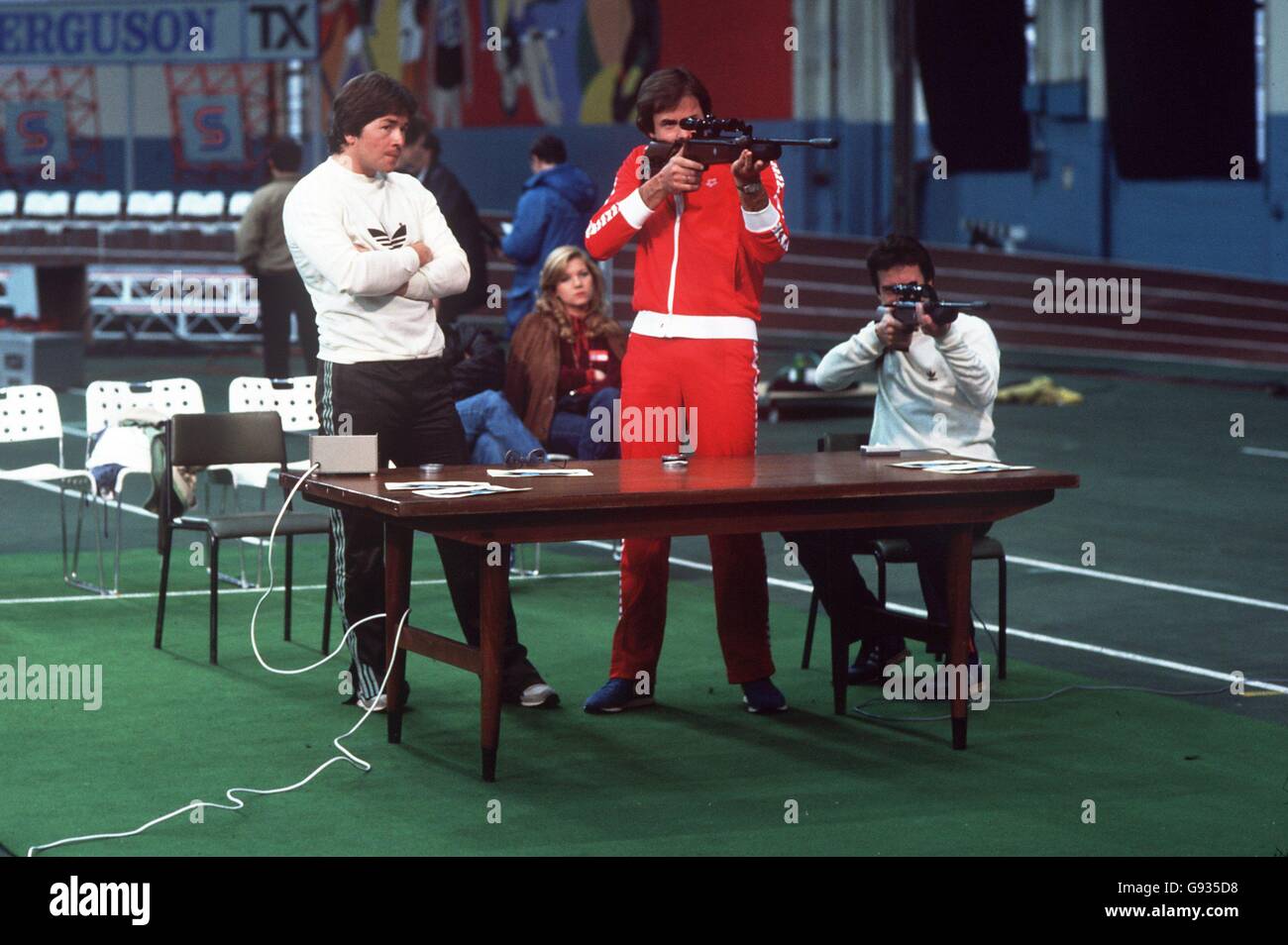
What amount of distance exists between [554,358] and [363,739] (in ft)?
8.61

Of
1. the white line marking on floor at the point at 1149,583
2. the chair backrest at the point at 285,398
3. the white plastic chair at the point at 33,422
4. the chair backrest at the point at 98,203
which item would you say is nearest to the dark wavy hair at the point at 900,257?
the white line marking on floor at the point at 1149,583

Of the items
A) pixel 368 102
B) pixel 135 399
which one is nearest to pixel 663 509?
Result: pixel 368 102

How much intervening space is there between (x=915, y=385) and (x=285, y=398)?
9.71 ft

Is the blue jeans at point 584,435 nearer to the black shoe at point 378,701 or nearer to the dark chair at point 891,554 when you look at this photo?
the dark chair at point 891,554

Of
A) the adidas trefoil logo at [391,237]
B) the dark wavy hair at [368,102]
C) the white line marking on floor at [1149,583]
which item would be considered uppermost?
the dark wavy hair at [368,102]

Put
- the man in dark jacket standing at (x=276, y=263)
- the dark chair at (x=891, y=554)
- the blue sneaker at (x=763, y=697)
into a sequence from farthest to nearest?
the man in dark jacket standing at (x=276, y=263) < the dark chair at (x=891, y=554) < the blue sneaker at (x=763, y=697)

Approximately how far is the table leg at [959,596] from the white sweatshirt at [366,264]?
157 centimetres

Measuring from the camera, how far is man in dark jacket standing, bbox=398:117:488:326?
9422 mm

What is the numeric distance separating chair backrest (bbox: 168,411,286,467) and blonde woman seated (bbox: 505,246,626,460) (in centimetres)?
128

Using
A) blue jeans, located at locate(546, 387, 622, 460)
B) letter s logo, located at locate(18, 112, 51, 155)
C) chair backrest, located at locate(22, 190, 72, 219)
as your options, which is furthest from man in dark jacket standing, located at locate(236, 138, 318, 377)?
letter s logo, located at locate(18, 112, 51, 155)

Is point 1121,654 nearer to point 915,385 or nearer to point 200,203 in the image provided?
point 915,385

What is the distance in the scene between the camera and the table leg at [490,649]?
4965mm

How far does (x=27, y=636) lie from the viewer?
22.2 feet
